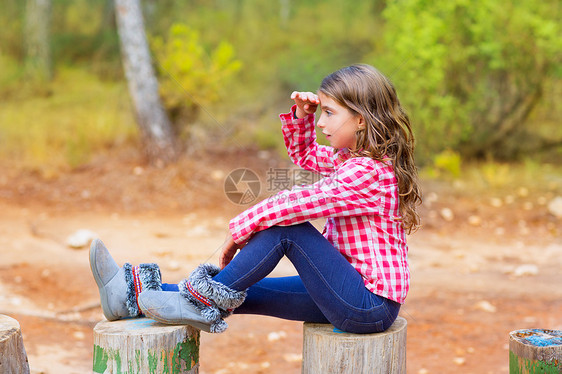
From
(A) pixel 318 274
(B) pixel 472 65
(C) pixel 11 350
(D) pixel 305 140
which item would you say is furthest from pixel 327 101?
(B) pixel 472 65

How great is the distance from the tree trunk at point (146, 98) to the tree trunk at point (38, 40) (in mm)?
2507

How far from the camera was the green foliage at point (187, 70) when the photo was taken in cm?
620

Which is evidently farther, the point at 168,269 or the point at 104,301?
the point at 168,269

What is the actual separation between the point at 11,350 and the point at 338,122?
4.29 ft

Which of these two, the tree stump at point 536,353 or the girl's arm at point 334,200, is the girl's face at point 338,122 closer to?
the girl's arm at point 334,200

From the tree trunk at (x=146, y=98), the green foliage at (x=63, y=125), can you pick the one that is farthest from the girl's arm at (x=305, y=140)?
the green foliage at (x=63, y=125)

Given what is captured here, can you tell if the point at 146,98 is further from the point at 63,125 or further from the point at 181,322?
the point at 181,322

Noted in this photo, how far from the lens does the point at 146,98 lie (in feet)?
20.3

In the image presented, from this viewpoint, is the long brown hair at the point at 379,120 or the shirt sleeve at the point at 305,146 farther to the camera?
the shirt sleeve at the point at 305,146

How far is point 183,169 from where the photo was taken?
6.04m

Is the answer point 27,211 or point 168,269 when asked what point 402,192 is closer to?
point 168,269

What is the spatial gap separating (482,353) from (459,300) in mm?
678

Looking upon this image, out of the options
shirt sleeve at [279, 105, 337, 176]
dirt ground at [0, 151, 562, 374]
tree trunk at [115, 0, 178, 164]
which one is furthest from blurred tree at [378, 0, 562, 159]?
shirt sleeve at [279, 105, 337, 176]

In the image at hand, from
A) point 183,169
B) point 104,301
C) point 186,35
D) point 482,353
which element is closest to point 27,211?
point 183,169
